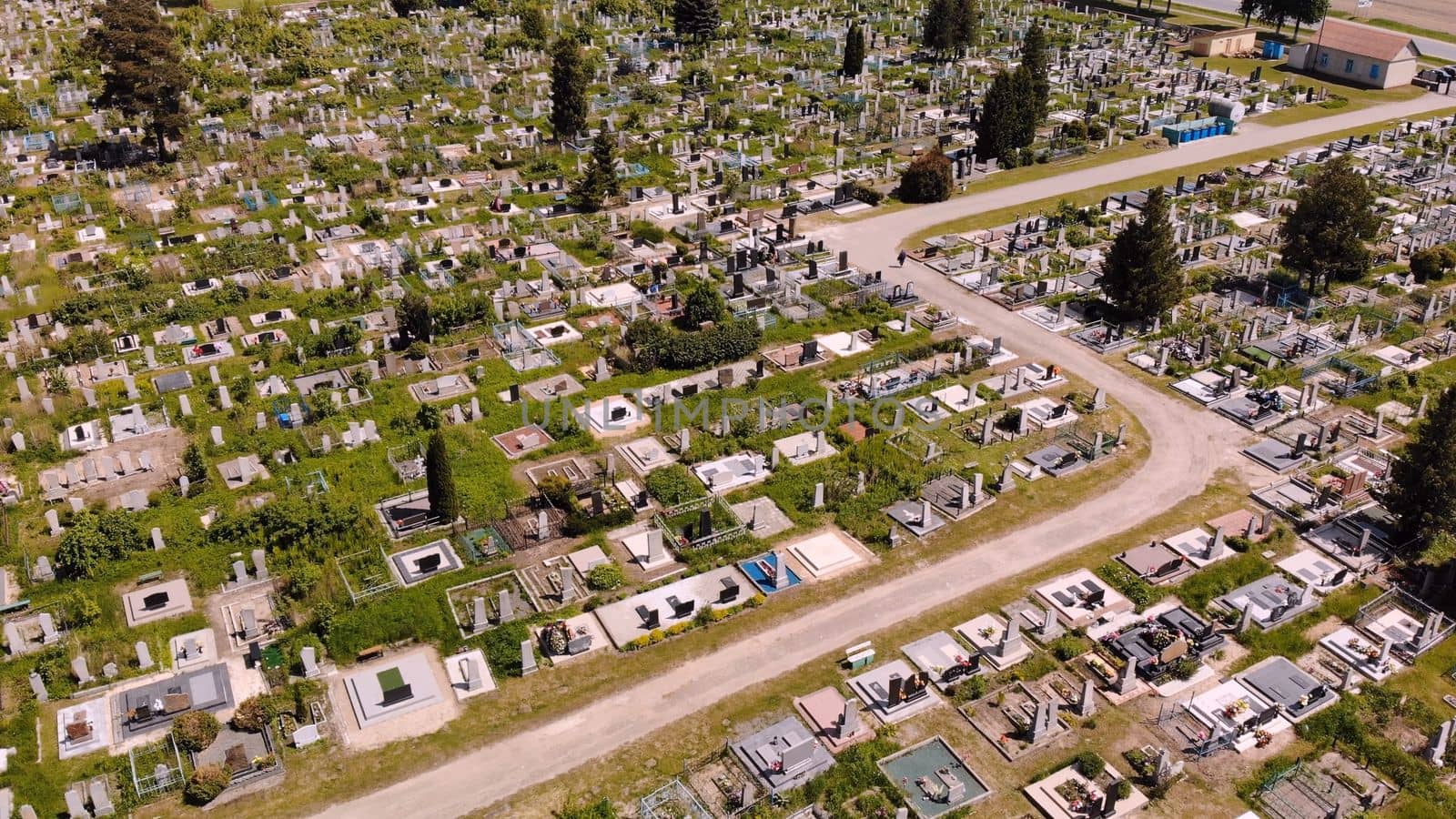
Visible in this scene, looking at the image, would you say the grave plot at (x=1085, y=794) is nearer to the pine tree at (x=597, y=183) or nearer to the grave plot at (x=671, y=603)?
the grave plot at (x=671, y=603)

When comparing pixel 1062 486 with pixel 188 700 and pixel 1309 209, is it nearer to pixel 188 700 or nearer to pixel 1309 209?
pixel 1309 209

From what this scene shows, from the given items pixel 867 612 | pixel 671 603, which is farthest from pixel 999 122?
pixel 671 603

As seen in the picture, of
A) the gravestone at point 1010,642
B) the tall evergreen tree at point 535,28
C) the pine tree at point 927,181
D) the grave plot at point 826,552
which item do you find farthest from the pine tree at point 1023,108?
the gravestone at point 1010,642

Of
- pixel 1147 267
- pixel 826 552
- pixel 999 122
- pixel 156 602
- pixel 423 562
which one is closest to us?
pixel 156 602

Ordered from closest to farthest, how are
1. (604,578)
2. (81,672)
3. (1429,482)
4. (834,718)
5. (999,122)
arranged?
(834,718) → (81,672) → (604,578) → (1429,482) → (999,122)

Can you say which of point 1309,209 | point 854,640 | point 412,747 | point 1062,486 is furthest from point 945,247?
point 412,747

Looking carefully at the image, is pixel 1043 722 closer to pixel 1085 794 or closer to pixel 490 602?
pixel 1085 794

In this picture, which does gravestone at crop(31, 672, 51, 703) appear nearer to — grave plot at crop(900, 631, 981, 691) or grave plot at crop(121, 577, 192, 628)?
grave plot at crop(121, 577, 192, 628)
